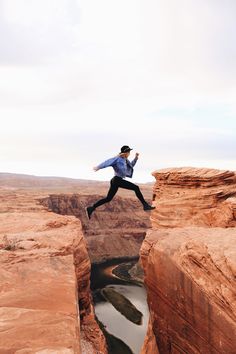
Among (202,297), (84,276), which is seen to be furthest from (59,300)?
(84,276)

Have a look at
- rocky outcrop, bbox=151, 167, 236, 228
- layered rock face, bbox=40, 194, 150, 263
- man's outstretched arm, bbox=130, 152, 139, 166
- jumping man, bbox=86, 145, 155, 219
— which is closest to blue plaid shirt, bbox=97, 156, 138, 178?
jumping man, bbox=86, 145, 155, 219

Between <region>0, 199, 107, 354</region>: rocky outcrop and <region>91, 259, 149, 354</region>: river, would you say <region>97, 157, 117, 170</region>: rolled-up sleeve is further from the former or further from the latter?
<region>91, 259, 149, 354</region>: river

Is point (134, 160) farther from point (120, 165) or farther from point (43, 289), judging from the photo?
point (43, 289)

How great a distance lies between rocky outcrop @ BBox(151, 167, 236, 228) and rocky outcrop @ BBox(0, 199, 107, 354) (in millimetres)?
10204

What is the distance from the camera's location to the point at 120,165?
12.3 m

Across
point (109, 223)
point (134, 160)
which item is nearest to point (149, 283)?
point (134, 160)

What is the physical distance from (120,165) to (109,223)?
94748mm

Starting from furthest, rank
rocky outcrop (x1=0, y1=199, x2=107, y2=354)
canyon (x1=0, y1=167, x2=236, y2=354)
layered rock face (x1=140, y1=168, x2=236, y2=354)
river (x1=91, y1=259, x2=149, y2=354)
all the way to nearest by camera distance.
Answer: river (x1=91, y1=259, x2=149, y2=354) < layered rock face (x1=140, y1=168, x2=236, y2=354) < canyon (x1=0, y1=167, x2=236, y2=354) < rocky outcrop (x1=0, y1=199, x2=107, y2=354)

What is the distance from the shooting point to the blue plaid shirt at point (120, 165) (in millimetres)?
12250

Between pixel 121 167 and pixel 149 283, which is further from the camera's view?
pixel 149 283

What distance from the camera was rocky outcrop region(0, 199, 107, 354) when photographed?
5180 mm

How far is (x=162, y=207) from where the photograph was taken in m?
26.9

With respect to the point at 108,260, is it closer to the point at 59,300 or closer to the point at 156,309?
the point at 156,309

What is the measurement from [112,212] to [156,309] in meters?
95.1
